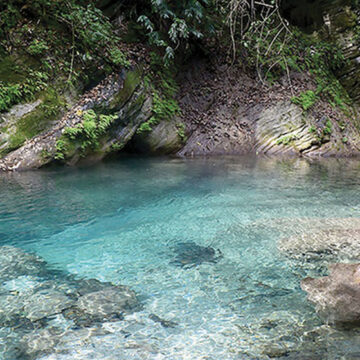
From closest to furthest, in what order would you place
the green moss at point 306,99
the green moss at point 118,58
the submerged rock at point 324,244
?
the submerged rock at point 324,244, the green moss at point 118,58, the green moss at point 306,99

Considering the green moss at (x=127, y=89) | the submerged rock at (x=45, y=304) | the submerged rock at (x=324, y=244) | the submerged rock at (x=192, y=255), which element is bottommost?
the submerged rock at (x=45, y=304)

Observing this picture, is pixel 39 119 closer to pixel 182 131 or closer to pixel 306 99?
pixel 182 131

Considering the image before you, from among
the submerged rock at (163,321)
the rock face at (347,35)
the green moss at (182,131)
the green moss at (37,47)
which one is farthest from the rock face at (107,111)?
the rock face at (347,35)

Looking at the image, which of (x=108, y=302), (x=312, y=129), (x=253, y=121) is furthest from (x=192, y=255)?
(x=312, y=129)

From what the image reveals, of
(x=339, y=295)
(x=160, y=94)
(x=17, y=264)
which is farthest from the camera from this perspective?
(x=160, y=94)

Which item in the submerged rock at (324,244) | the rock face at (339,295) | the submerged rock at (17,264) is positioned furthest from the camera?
the submerged rock at (324,244)

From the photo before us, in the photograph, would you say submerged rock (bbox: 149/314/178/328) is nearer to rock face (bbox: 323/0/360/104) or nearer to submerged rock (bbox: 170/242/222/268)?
submerged rock (bbox: 170/242/222/268)

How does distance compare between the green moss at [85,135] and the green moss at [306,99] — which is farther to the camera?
the green moss at [306,99]

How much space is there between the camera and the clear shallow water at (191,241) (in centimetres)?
249

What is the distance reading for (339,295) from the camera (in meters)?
2.76

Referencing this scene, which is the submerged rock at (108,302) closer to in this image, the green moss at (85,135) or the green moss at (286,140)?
the green moss at (85,135)

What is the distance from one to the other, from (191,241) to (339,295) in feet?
6.96

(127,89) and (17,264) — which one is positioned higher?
(127,89)

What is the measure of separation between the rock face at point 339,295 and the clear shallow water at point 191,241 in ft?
0.34
